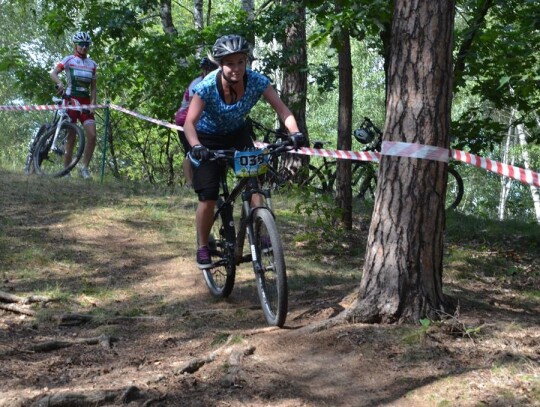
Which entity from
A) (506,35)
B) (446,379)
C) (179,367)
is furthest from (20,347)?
(506,35)

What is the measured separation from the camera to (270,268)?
16.9 feet

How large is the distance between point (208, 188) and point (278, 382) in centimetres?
216

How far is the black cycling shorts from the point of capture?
5.61 m

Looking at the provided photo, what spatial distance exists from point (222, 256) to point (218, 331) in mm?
1068

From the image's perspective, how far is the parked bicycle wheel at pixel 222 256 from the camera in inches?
233

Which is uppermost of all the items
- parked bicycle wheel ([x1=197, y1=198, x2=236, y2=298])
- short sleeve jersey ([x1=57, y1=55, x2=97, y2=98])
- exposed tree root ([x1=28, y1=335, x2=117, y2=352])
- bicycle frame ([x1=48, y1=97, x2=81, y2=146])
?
short sleeve jersey ([x1=57, y1=55, x2=97, y2=98])

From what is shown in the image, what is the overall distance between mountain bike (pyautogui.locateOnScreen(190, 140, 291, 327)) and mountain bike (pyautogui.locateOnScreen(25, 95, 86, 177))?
548cm

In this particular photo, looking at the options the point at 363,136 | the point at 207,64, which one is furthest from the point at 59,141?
the point at 363,136

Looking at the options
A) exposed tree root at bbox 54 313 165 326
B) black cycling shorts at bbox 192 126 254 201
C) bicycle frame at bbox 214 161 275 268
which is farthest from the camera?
black cycling shorts at bbox 192 126 254 201

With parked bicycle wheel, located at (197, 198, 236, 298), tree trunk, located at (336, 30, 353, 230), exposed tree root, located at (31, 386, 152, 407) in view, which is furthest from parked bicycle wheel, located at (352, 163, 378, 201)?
exposed tree root, located at (31, 386, 152, 407)

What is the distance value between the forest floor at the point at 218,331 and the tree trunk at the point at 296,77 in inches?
156

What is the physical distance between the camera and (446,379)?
148 inches

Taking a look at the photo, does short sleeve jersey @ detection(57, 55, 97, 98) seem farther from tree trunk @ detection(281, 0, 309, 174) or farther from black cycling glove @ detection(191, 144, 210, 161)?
black cycling glove @ detection(191, 144, 210, 161)

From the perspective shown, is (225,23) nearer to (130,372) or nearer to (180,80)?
(180,80)
